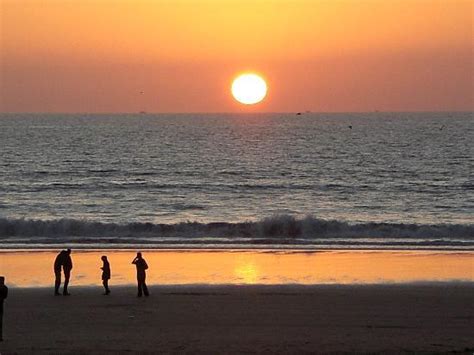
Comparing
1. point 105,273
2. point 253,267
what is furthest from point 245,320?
point 253,267

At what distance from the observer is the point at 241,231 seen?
41031 mm

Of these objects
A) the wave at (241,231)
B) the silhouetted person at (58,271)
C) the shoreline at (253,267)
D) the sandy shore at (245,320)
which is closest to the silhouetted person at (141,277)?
the sandy shore at (245,320)

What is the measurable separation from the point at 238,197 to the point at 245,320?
38015 millimetres

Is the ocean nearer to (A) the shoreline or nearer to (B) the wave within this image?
(B) the wave

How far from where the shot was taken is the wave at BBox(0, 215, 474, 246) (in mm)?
39062

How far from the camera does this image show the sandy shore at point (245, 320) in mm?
16078

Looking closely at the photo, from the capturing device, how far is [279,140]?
132 m

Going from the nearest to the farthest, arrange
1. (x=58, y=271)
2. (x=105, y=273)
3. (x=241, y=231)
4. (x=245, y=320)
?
(x=245, y=320), (x=58, y=271), (x=105, y=273), (x=241, y=231)

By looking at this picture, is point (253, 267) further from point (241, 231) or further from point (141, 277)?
point (241, 231)

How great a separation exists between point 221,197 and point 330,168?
83.5 ft

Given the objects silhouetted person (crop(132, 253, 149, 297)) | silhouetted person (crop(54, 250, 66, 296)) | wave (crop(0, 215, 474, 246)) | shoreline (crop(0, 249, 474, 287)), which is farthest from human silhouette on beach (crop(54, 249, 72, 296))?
wave (crop(0, 215, 474, 246))

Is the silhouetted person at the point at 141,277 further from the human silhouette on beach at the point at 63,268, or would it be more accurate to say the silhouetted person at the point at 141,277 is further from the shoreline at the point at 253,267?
the shoreline at the point at 253,267

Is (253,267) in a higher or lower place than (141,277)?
higher

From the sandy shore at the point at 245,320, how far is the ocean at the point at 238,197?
12.0 m
